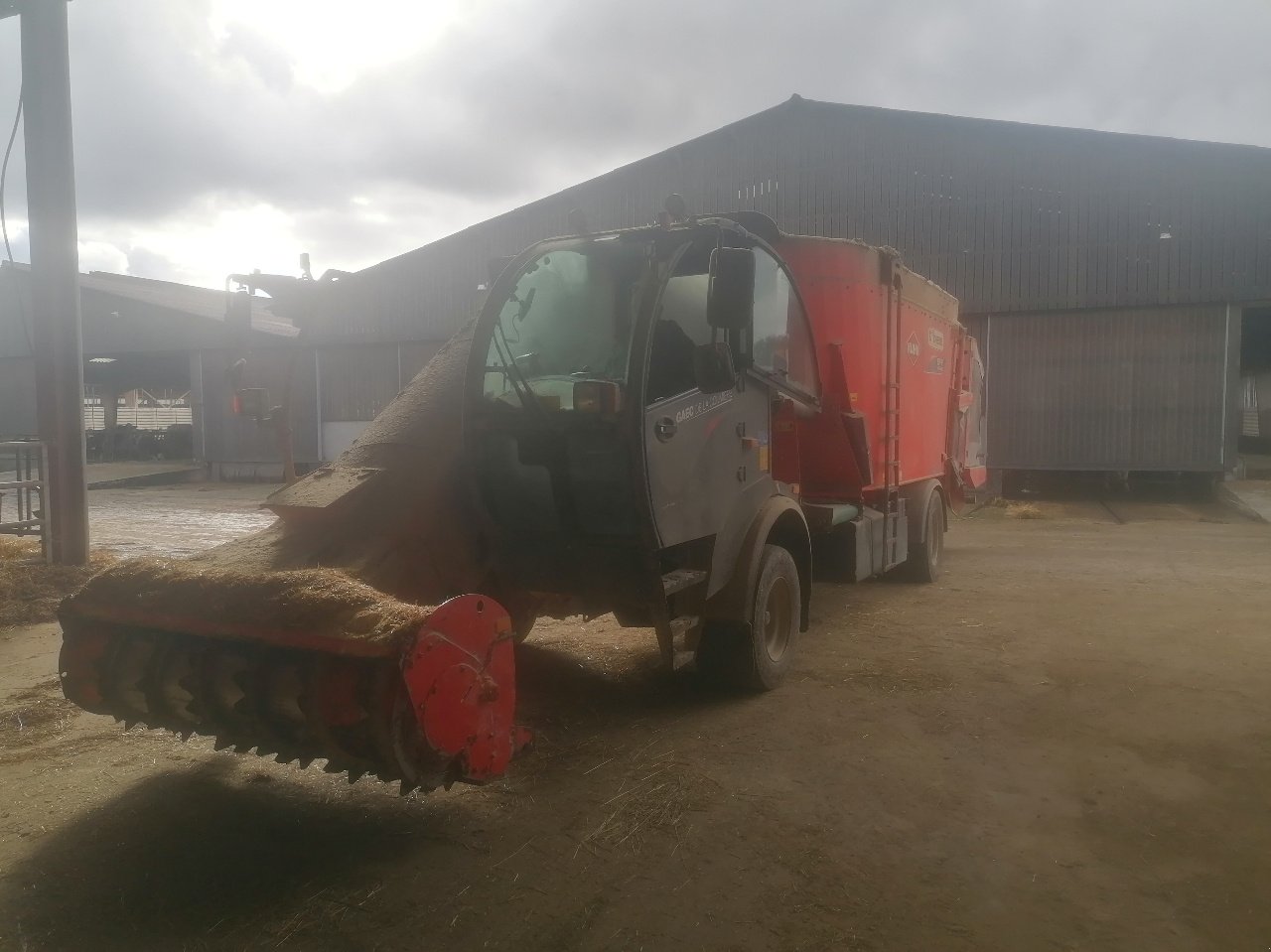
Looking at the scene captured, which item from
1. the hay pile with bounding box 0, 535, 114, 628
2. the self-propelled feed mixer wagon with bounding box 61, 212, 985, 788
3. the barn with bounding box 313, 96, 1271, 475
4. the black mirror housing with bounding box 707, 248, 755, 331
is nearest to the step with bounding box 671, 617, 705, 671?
the self-propelled feed mixer wagon with bounding box 61, 212, 985, 788

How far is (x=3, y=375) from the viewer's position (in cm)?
2959

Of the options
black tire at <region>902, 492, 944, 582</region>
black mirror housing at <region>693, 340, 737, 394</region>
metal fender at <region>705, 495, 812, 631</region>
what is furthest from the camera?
black tire at <region>902, 492, 944, 582</region>

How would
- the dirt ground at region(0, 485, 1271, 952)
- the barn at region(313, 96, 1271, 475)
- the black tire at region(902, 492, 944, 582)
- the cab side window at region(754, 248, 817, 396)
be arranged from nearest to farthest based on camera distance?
1. the dirt ground at region(0, 485, 1271, 952)
2. the cab side window at region(754, 248, 817, 396)
3. the black tire at region(902, 492, 944, 582)
4. the barn at region(313, 96, 1271, 475)

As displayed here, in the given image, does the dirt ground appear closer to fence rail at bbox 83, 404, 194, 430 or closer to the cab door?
the cab door

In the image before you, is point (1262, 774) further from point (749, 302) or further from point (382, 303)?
point (382, 303)

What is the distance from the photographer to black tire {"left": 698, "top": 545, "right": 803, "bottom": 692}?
545 cm

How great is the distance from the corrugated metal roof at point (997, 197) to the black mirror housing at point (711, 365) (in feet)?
48.7

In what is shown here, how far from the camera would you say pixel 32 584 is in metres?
8.48

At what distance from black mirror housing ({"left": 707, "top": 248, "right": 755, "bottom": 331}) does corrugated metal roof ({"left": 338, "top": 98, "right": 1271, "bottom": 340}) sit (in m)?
14.9

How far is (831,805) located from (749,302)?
243 cm

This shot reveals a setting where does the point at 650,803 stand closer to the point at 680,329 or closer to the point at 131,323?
the point at 680,329

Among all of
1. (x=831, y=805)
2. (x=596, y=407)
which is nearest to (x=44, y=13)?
(x=596, y=407)

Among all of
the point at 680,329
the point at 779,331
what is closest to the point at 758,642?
the point at 680,329

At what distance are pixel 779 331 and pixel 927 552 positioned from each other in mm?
4213
